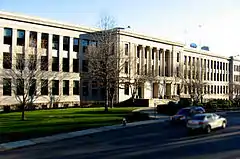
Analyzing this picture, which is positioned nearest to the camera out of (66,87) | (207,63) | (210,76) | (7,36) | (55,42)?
(7,36)

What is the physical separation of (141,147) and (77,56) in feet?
157

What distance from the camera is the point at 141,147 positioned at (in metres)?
22.8

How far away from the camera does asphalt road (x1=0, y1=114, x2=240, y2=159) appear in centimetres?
1994

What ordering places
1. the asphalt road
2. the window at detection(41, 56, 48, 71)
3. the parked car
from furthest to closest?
the window at detection(41, 56, 48, 71) < the parked car < the asphalt road

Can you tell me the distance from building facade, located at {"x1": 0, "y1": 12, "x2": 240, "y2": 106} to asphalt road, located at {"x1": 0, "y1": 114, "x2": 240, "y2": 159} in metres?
29.5

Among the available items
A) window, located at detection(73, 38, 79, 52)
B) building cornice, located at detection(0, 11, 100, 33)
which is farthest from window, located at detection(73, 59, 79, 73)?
building cornice, located at detection(0, 11, 100, 33)

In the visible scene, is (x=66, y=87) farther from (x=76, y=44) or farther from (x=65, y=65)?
(x=76, y=44)

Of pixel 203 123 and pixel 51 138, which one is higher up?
pixel 203 123

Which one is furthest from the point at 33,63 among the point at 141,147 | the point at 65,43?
the point at 65,43

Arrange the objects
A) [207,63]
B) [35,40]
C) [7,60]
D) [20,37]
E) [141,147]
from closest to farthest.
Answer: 1. [141,147]
2. [7,60]
3. [20,37]
4. [35,40]
5. [207,63]

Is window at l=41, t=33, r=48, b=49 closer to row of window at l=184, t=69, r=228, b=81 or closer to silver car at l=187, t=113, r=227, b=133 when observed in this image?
row of window at l=184, t=69, r=228, b=81

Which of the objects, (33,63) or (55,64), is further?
(55,64)

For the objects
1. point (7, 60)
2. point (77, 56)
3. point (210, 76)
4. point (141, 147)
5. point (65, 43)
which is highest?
point (65, 43)

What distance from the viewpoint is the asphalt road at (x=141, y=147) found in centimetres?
1994
